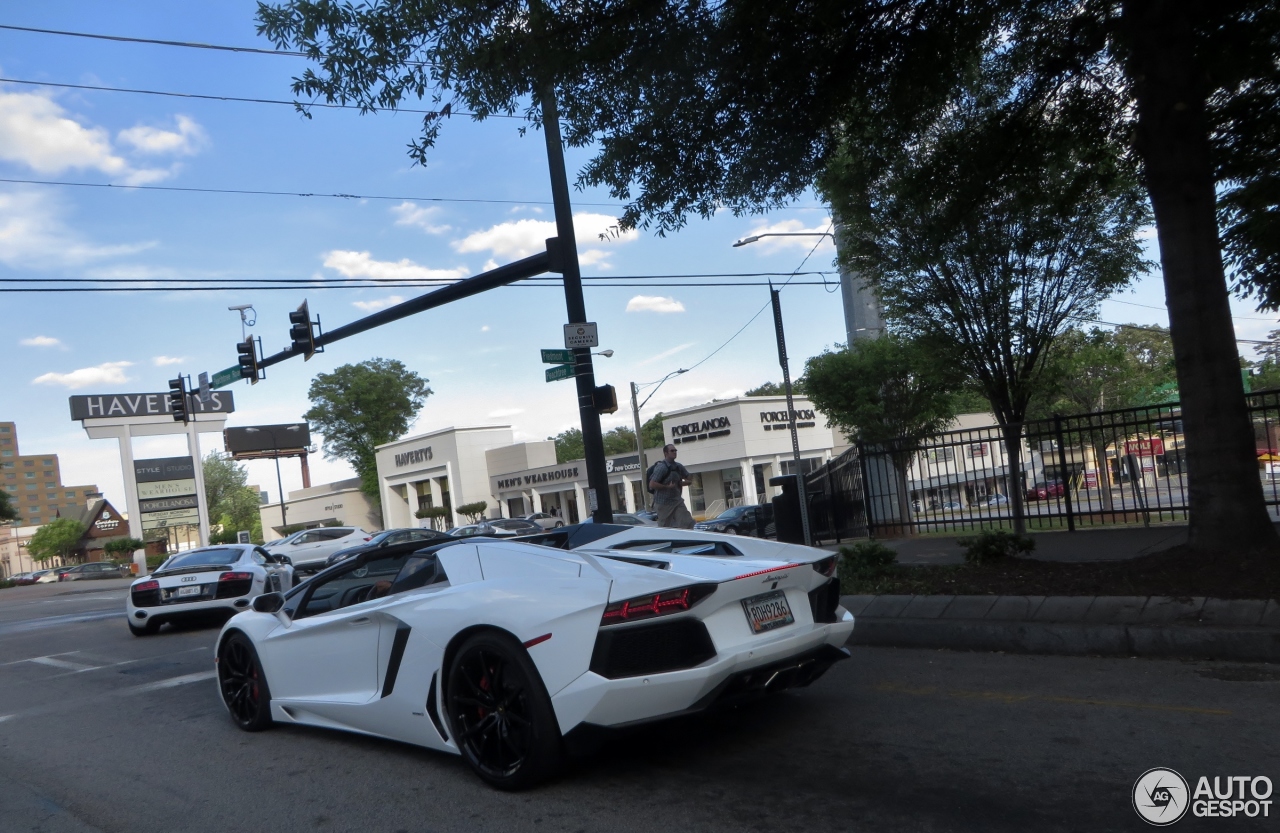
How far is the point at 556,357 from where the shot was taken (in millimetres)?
13234

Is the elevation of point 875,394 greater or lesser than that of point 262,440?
lesser

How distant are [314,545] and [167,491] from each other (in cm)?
3242

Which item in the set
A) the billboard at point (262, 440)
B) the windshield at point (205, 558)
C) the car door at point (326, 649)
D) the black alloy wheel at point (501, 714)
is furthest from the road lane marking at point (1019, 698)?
the billboard at point (262, 440)

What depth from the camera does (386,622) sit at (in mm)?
5484

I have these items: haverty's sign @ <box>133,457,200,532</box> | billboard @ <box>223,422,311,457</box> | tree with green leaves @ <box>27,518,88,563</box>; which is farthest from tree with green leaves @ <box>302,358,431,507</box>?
tree with green leaves @ <box>27,518,88,563</box>

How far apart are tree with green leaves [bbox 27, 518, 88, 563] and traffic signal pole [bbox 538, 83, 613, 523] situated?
9664cm

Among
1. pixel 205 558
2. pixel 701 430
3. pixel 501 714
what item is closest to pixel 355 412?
pixel 701 430

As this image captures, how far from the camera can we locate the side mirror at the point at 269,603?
21.9 ft

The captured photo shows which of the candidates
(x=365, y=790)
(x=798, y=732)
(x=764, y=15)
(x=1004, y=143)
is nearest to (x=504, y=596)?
(x=365, y=790)

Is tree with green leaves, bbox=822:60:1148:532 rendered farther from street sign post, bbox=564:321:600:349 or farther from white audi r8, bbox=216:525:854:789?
white audi r8, bbox=216:525:854:789

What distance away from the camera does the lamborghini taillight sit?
14.8 ft

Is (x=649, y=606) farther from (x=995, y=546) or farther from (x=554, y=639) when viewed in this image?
(x=995, y=546)
